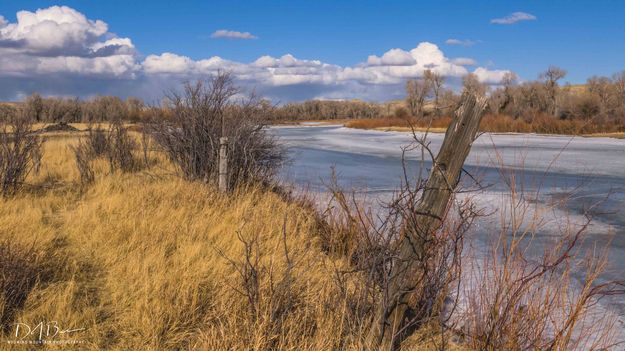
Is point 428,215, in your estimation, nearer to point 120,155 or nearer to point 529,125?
point 120,155

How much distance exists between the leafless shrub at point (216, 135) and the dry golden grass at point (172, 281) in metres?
2.23

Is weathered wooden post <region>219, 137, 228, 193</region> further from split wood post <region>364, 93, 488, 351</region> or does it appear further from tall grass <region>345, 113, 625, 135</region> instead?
tall grass <region>345, 113, 625, 135</region>

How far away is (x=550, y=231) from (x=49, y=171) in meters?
10.2

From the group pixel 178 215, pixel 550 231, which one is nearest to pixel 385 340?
pixel 178 215

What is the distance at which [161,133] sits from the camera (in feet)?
33.8

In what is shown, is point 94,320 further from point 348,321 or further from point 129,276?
point 348,321

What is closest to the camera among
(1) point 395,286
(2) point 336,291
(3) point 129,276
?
(1) point 395,286

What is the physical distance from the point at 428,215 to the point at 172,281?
7.59 feet

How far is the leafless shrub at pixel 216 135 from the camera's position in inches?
355

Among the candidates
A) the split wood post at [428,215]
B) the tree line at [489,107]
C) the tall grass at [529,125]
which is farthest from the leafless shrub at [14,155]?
the tall grass at [529,125]

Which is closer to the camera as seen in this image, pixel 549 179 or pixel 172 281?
pixel 172 281

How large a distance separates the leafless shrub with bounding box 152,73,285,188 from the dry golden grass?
223 cm

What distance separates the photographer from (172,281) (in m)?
4.05

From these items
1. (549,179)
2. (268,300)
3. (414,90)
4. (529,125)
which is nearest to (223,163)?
(268,300)
